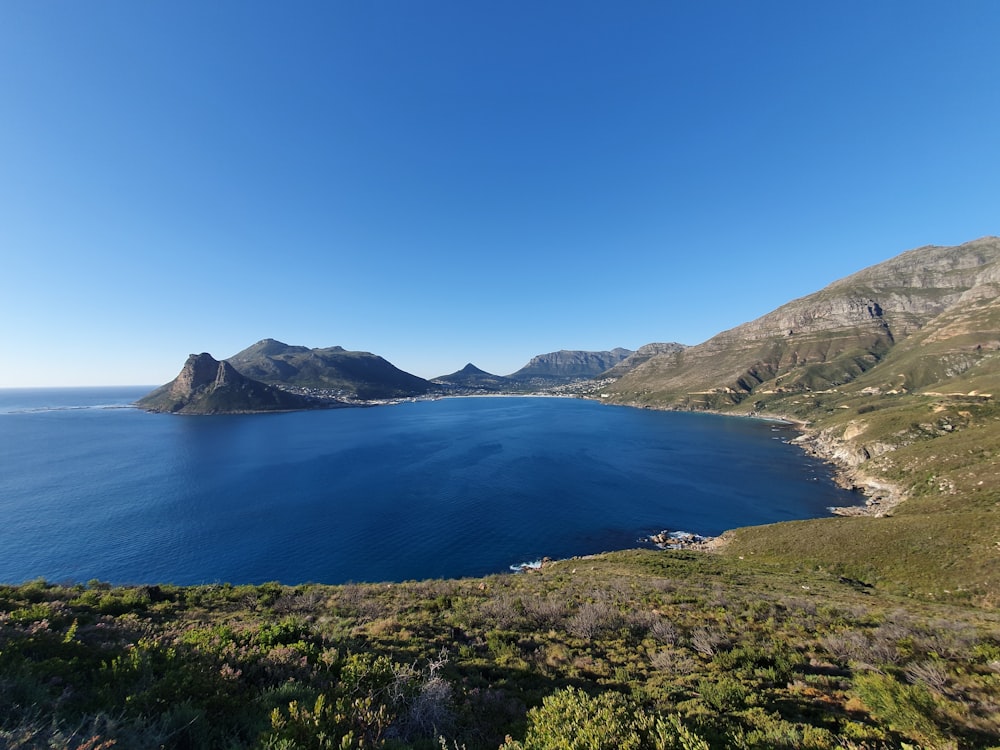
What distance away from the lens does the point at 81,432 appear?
165375 millimetres

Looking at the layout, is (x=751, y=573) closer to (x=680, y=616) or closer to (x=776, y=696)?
(x=680, y=616)

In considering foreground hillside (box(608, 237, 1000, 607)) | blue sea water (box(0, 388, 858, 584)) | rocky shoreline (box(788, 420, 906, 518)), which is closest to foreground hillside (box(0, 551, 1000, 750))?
foreground hillside (box(608, 237, 1000, 607))

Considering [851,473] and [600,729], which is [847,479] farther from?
[600,729]

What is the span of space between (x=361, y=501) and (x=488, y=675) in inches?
2915

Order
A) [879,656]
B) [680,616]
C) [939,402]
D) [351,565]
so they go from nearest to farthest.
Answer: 1. [879,656]
2. [680,616]
3. [351,565]
4. [939,402]

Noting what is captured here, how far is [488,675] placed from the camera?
1182 centimetres

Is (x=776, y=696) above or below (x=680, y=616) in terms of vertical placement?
above

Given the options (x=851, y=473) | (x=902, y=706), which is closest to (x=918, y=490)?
(x=851, y=473)

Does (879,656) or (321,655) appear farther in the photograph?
(879,656)

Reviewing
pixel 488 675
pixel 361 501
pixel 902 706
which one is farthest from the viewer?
pixel 361 501

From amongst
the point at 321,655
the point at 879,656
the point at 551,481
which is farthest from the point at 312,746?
the point at 551,481

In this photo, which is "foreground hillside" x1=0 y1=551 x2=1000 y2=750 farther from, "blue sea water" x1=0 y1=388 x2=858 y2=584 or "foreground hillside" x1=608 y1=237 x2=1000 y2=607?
"blue sea water" x1=0 y1=388 x2=858 y2=584

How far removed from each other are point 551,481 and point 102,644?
87355mm

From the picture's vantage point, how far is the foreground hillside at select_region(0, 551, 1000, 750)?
7.04 m
